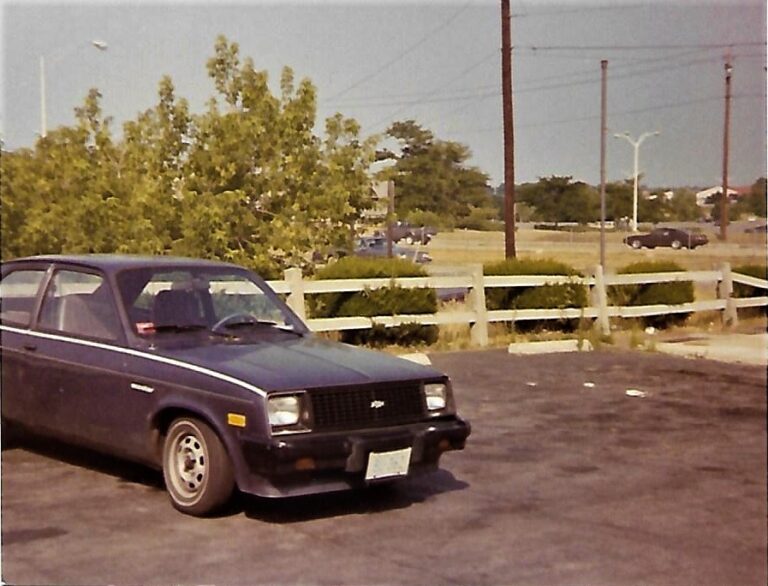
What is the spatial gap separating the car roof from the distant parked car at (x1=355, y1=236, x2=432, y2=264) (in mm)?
2552

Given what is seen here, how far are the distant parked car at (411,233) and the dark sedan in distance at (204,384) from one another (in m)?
2.12

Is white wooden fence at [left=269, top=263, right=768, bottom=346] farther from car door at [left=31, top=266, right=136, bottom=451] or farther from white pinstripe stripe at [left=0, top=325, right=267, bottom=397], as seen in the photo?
white pinstripe stripe at [left=0, top=325, right=267, bottom=397]

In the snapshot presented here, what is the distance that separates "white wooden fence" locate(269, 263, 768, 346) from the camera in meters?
7.23

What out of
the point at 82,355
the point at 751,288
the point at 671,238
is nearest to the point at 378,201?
the point at 671,238

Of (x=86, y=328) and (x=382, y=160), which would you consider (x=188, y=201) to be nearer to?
(x=86, y=328)

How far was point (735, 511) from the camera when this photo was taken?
4273 mm

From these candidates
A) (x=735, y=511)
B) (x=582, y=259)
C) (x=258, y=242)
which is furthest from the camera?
(x=582, y=259)

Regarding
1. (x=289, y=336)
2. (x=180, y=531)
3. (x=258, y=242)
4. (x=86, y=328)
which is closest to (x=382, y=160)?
(x=258, y=242)

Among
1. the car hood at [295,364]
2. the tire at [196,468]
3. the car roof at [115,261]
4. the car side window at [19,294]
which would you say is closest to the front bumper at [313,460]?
the tire at [196,468]

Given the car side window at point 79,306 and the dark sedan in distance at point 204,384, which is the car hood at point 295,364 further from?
the car side window at point 79,306

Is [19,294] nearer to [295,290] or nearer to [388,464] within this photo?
[388,464]

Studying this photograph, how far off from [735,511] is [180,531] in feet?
7.75

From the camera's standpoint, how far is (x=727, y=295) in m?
6.81

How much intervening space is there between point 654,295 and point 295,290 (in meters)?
3.47
